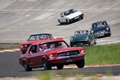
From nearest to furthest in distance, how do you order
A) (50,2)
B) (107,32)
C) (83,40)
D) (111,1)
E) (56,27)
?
1. (83,40)
2. (107,32)
3. (56,27)
4. (111,1)
5. (50,2)

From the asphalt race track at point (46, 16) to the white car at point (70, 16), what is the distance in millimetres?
566

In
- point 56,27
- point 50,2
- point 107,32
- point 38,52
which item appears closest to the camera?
point 38,52

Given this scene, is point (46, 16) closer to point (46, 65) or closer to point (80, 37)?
point (80, 37)

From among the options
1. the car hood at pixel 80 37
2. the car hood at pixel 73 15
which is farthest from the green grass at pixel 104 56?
the car hood at pixel 73 15

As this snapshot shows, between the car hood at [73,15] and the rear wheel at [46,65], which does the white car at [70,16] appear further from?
the rear wheel at [46,65]

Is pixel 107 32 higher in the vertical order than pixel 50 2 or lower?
lower

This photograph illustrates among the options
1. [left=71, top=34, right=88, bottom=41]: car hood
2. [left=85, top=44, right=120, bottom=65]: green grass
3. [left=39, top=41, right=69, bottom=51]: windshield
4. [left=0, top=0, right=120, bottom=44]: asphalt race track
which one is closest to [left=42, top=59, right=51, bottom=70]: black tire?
[left=39, top=41, right=69, bottom=51]: windshield

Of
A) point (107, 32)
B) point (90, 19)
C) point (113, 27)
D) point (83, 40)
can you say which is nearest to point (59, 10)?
point (90, 19)

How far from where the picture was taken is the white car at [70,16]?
177 feet

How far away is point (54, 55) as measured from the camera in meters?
17.5

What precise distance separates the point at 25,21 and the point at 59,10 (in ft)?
14.6

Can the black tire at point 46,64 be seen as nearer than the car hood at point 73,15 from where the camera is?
Yes

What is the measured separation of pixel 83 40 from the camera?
35719 millimetres

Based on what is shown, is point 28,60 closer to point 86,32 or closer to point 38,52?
point 38,52
